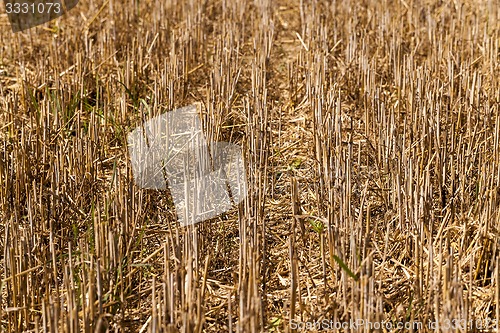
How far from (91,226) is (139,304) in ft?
1.48

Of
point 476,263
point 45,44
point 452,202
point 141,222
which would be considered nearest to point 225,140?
point 141,222

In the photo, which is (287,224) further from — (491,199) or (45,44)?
(45,44)

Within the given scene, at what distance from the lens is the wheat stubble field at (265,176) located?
2.50 meters

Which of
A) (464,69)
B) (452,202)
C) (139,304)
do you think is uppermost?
(464,69)

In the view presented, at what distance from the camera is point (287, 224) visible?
126 inches

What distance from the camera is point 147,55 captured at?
448 centimetres

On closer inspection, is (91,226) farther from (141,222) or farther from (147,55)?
(147,55)

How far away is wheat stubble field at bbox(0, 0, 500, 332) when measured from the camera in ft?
8.20

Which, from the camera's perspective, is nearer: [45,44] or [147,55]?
[147,55]

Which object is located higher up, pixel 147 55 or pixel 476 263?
pixel 147 55

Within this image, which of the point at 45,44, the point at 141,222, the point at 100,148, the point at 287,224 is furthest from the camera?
the point at 45,44

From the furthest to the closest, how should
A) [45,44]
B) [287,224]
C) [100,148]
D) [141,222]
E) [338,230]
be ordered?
1. [45,44]
2. [100,148]
3. [287,224]
4. [141,222]
5. [338,230]

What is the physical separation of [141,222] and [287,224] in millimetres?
575

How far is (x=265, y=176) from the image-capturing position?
3145 millimetres
